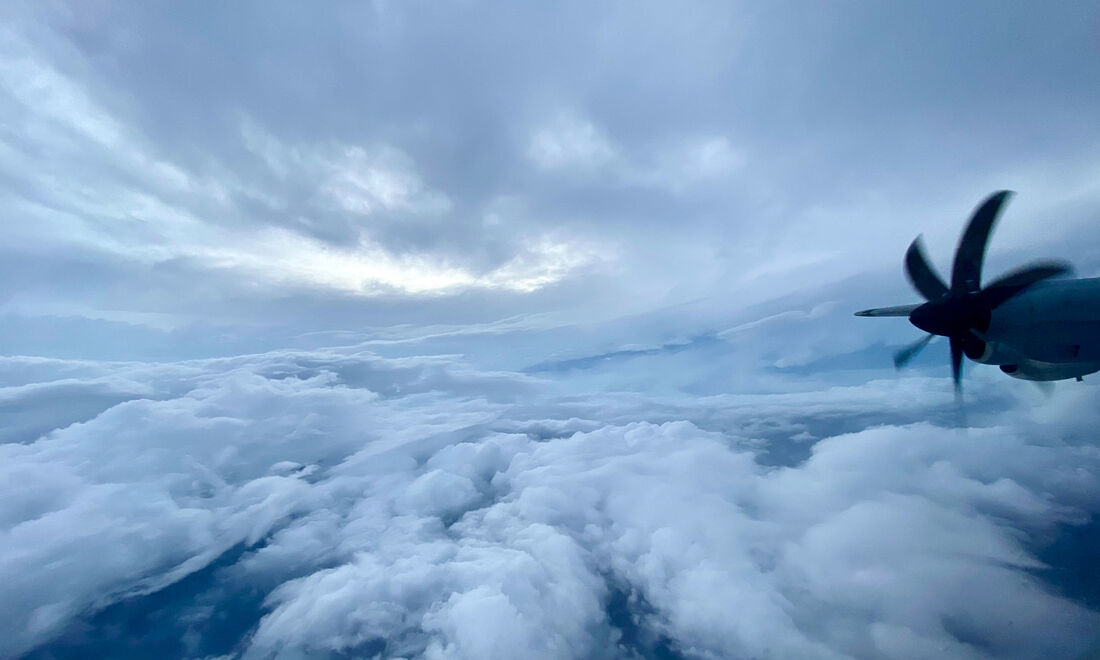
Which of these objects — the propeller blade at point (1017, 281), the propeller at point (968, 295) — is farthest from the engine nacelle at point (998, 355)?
the propeller blade at point (1017, 281)

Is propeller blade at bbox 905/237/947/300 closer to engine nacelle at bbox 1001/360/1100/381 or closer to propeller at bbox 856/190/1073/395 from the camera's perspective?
propeller at bbox 856/190/1073/395

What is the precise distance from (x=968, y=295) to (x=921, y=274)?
195 centimetres

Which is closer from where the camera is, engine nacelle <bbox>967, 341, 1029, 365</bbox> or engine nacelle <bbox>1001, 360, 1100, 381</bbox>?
engine nacelle <bbox>967, 341, 1029, 365</bbox>

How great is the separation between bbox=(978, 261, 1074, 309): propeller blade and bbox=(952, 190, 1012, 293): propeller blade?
52cm

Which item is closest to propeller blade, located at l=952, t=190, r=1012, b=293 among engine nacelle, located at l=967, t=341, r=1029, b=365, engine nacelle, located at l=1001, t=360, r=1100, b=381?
engine nacelle, located at l=967, t=341, r=1029, b=365

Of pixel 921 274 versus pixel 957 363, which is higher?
pixel 921 274

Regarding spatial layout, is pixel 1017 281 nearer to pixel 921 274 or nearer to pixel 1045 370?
pixel 921 274

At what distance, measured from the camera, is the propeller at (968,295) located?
40.7 feet

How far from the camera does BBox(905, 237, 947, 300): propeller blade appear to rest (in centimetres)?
1467

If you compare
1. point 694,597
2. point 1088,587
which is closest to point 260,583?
point 694,597

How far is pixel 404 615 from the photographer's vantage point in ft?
360

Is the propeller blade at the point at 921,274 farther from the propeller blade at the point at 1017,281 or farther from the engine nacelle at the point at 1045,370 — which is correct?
the engine nacelle at the point at 1045,370

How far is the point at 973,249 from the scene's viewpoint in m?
13.3

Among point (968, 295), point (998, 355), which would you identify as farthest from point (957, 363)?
point (968, 295)
